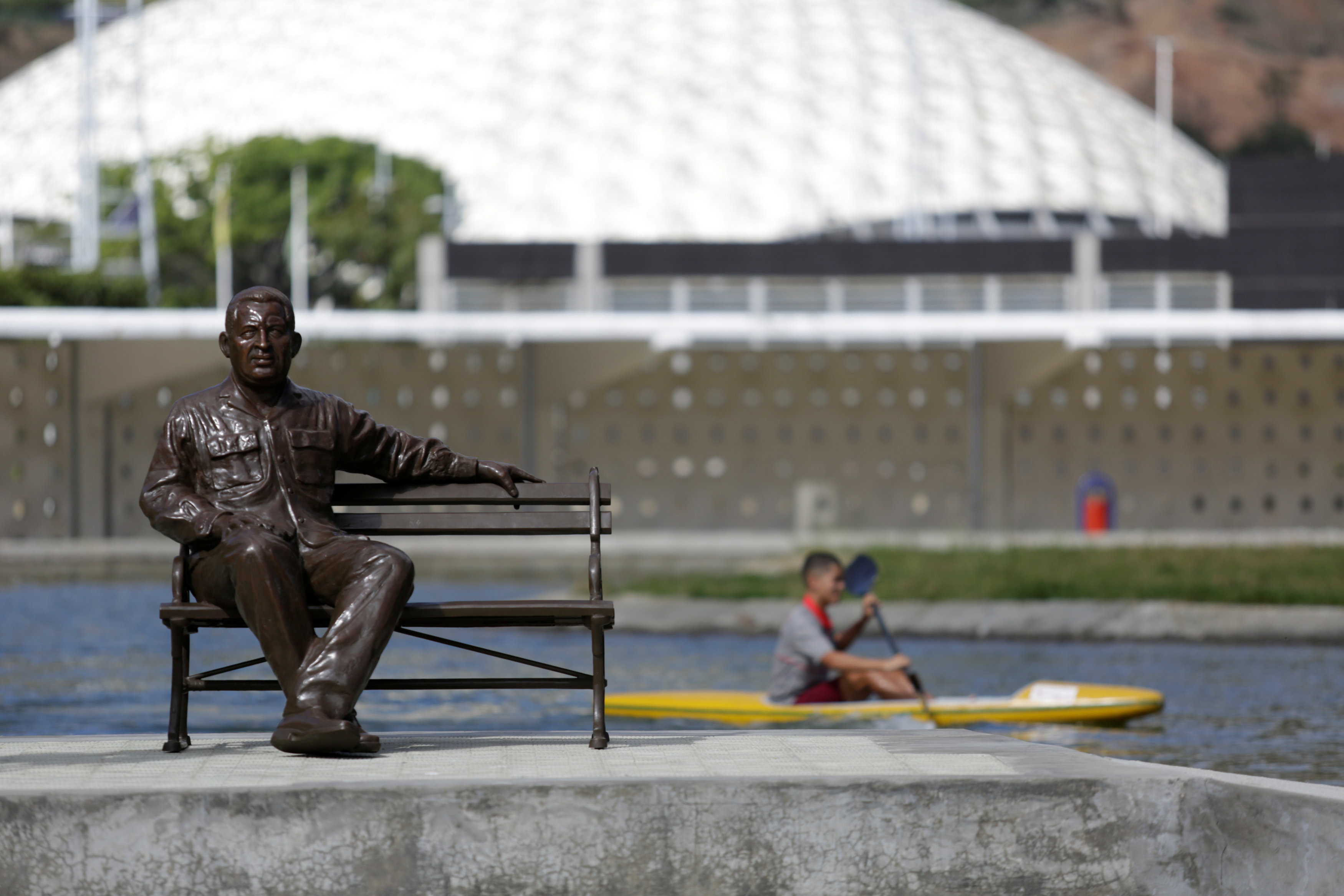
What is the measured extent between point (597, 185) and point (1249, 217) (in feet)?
56.4

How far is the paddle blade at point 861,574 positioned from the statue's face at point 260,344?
511 centimetres

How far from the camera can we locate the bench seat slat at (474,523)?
5398mm

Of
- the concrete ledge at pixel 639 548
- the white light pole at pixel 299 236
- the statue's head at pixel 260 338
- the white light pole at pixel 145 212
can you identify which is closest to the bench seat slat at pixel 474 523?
the statue's head at pixel 260 338

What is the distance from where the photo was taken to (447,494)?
5.46 m

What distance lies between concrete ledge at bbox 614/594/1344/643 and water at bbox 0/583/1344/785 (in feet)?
0.45

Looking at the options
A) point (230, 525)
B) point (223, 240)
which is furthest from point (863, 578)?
point (223, 240)

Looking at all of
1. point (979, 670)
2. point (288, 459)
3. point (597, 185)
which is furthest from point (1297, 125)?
point (288, 459)

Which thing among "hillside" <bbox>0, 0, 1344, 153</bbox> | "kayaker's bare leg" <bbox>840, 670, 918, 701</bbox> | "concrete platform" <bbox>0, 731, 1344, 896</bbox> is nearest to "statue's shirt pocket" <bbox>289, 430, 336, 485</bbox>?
"concrete platform" <bbox>0, 731, 1344, 896</bbox>

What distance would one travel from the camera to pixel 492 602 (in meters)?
4.89

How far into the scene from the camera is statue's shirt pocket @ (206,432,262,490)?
17.2ft

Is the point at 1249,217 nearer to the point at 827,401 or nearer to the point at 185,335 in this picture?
the point at 827,401

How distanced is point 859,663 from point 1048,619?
14.8 feet

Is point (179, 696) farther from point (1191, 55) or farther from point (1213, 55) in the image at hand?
→ point (1213, 55)

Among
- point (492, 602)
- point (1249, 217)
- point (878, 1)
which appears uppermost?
point (878, 1)
